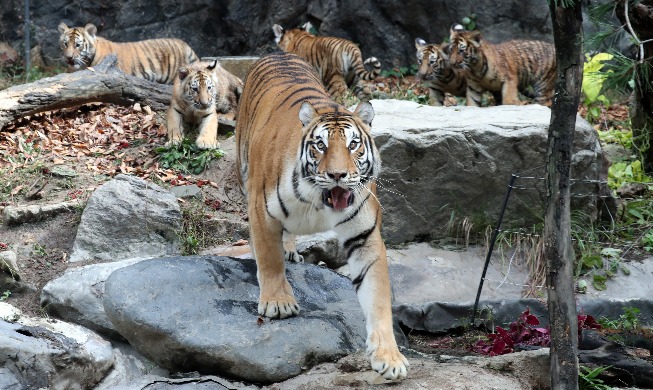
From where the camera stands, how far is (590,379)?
15.0ft

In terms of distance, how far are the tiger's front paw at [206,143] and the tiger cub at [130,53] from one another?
3547 millimetres

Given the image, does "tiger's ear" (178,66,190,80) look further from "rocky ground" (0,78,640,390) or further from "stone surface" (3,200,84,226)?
"stone surface" (3,200,84,226)

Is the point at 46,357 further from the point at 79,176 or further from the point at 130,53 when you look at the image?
the point at 130,53

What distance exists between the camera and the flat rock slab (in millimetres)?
4617

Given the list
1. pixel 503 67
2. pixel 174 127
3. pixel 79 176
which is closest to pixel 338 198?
pixel 79 176

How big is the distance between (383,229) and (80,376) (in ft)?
9.88

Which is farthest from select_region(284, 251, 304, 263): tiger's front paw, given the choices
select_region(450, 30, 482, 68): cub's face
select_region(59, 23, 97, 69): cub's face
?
select_region(59, 23, 97, 69): cub's face

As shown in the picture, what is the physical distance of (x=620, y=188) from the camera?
7.97 metres

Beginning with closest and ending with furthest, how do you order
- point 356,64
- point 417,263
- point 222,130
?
point 417,263, point 222,130, point 356,64

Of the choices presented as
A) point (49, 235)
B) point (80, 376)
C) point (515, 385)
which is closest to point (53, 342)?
point (80, 376)

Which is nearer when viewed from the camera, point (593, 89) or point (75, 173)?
point (75, 173)

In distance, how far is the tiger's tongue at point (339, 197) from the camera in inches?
170

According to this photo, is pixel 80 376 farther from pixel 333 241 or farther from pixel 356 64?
pixel 356 64

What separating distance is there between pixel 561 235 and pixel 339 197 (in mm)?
1117
